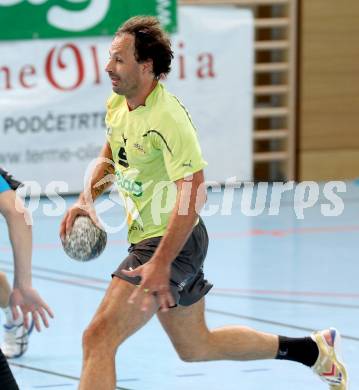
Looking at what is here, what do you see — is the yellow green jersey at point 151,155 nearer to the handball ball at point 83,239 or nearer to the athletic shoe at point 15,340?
the handball ball at point 83,239

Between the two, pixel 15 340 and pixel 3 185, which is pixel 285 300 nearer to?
pixel 15 340

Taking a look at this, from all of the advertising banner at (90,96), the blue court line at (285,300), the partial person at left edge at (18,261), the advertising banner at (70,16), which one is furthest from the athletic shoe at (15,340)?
the advertising banner at (70,16)

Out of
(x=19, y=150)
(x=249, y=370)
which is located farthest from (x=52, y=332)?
(x=19, y=150)

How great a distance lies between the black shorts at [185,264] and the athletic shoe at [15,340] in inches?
64.6

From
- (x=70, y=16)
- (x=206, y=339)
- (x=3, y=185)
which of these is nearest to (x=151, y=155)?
(x=206, y=339)

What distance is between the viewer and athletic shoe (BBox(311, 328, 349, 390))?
6355 millimetres

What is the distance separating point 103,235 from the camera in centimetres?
603

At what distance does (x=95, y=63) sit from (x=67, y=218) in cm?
684

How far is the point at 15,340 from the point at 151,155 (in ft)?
6.64

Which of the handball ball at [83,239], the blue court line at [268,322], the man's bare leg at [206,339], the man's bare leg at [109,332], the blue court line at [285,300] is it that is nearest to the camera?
the man's bare leg at [109,332]

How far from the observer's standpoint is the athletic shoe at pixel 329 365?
20.9ft

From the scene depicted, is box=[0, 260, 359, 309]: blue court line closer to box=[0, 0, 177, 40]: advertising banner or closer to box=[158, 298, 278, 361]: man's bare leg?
box=[158, 298, 278, 361]: man's bare leg

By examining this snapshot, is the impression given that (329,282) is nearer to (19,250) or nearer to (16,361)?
(16,361)

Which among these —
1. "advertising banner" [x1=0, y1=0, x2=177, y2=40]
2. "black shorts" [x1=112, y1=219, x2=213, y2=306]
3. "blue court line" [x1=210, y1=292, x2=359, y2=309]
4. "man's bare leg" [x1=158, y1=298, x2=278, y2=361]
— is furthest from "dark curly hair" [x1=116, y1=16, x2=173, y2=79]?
"advertising banner" [x1=0, y1=0, x2=177, y2=40]
